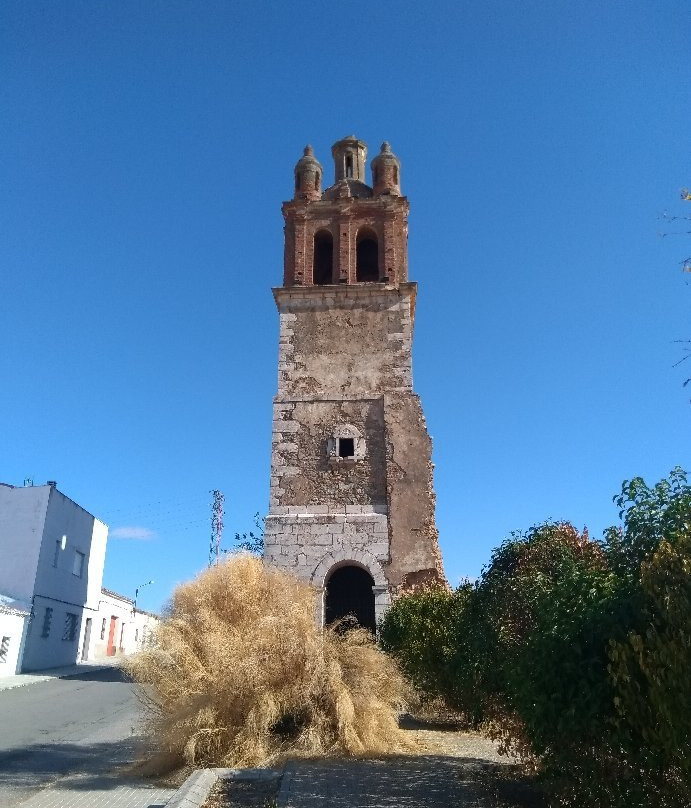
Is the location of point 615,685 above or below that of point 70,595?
below

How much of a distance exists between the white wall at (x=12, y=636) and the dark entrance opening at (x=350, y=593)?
11.7 metres

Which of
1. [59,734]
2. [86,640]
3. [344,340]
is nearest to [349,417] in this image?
[344,340]

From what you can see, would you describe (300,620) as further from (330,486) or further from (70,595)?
(70,595)

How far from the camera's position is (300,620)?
8070 millimetres

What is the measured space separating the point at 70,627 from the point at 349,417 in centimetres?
1917

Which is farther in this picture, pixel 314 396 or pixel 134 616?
pixel 134 616

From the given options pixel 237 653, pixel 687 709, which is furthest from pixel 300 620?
pixel 687 709

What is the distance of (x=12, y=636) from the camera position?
21672mm

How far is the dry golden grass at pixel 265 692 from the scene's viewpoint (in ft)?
23.3

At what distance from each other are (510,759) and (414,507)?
24.2ft

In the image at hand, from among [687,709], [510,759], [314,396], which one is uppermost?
[314,396]

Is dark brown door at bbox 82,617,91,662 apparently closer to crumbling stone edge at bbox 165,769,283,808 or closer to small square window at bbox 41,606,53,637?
small square window at bbox 41,606,53,637

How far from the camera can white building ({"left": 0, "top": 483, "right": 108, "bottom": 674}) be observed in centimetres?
2352

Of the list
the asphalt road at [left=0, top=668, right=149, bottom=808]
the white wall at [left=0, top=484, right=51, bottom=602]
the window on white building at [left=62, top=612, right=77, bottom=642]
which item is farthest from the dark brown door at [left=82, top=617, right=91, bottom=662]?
the asphalt road at [left=0, top=668, right=149, bottom=808]
